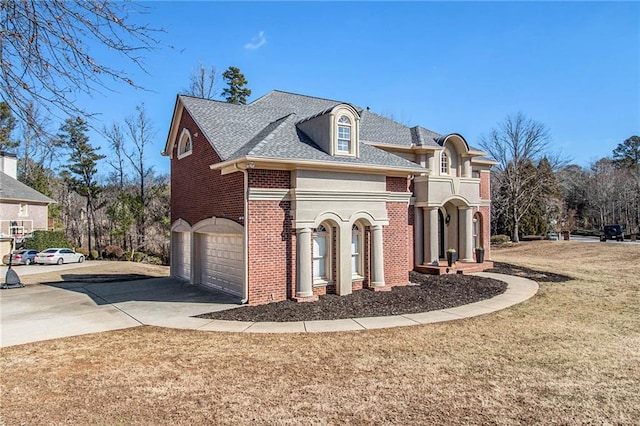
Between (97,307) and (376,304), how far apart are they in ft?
29.3

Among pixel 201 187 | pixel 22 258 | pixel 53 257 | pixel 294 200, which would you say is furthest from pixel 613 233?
pixel 22 258

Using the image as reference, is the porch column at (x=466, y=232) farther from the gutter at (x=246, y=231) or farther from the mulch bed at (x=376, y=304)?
the gutter at (x=246, y=231)

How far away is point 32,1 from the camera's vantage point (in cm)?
486

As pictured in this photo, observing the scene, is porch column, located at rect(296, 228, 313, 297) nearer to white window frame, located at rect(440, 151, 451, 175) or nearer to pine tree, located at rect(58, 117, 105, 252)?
white window frame, located at rect(440, 151, 451, 175)

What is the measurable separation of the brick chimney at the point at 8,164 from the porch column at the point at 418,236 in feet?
129

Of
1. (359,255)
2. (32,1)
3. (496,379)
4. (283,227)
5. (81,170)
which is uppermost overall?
(81,170)

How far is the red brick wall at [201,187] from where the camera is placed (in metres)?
13.2

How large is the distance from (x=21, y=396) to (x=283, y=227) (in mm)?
7731

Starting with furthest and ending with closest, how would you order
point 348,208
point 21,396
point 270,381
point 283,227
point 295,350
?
point 348,208, point 283,227, point 295,350, point 270,381, point 21,396

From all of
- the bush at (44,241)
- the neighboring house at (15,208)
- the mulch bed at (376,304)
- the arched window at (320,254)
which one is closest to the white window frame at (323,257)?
the arched window at (320,254)

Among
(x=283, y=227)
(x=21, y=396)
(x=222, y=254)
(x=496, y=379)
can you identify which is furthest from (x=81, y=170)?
(x=496, y=379)

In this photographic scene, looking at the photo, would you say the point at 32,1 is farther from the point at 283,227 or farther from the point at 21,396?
the point at 283,227

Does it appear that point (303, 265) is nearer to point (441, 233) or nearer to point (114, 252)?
point (441, 233)

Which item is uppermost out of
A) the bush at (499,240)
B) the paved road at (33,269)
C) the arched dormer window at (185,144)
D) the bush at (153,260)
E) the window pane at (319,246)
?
the arched dormer window at (185,144)
